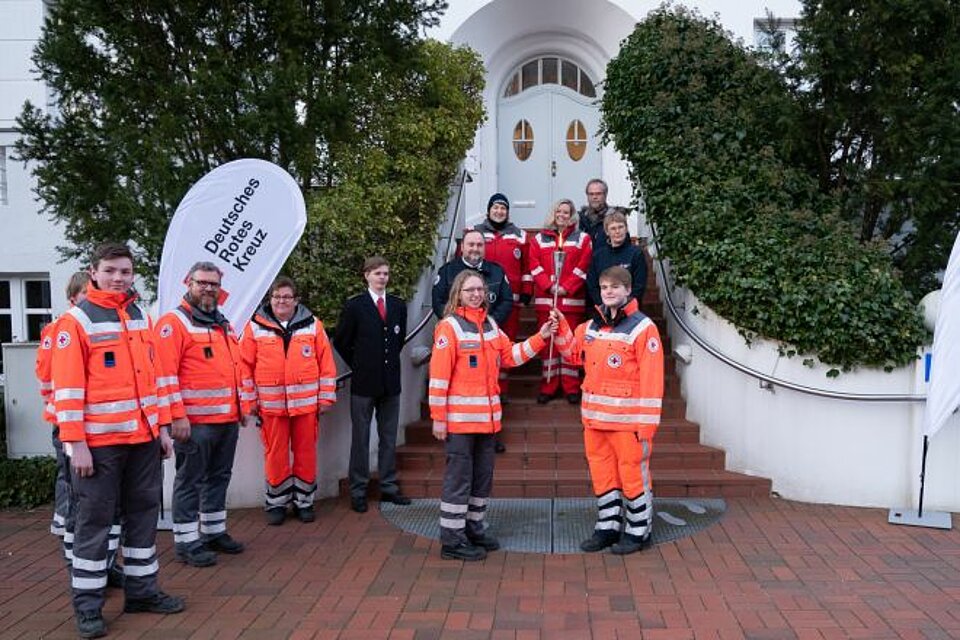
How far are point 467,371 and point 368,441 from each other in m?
1.49

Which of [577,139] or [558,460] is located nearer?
[558,460]

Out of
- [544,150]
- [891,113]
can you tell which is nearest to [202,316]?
[891,113]

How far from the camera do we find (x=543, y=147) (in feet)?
44.4

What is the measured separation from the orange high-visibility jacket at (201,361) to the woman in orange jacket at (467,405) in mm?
1350

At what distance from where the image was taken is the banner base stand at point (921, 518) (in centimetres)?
629

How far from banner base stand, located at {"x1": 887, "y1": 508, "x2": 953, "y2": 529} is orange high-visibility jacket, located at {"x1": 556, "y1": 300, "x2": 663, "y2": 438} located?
2.13 meters

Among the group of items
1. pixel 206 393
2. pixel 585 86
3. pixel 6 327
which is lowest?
pixel 6 327

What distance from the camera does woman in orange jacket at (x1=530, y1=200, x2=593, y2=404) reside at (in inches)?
319

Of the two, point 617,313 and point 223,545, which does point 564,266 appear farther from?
point 223,545

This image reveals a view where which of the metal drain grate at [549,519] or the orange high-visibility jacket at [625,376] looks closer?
the orange high-visibility jacket at [625,376]

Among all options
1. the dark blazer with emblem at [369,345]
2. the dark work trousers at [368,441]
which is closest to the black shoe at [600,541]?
the dark work trousers at [368,441]

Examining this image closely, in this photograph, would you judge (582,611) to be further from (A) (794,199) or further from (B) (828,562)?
(A) (794,199)

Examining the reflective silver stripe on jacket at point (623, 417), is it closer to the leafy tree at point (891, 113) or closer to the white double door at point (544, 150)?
the leafy tree at point (891, 113)

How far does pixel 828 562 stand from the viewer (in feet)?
18.5
